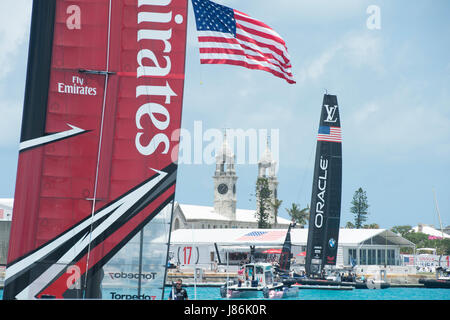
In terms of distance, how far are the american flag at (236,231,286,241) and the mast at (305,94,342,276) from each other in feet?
69.4

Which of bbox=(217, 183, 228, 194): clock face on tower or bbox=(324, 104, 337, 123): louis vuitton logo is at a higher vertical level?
bbox=(217, 183, 228, 194): clock face on tower

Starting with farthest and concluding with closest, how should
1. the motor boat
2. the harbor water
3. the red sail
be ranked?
the harbor water → the motor boat → the red sail

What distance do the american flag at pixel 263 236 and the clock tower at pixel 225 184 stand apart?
245ft

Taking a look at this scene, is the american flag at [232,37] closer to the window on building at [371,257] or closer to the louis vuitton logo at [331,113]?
the louis vuitton logo at [331,113]

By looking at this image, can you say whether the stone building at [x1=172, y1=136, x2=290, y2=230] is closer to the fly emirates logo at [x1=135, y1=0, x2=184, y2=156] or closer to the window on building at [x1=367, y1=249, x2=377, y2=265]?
the window on building at [x1=367, y1=249, x2=377, y2=265]

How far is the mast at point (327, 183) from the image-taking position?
Answer: 41875mm

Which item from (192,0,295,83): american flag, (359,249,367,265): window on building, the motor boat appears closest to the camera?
(192,0,295,83): american flag

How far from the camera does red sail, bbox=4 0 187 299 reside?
898cm

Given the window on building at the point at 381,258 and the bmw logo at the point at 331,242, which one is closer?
the bmw logo at the point at 331,242

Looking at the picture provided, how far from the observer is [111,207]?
9344 millimetres

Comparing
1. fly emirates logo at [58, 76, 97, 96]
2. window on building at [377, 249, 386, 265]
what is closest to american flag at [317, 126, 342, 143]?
window on building at [377, 249, 386, 265]

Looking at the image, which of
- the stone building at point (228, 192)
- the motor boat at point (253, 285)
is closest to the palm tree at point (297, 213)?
the stone building at point (228, 192)

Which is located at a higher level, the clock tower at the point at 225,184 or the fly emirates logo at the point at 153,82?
the clock tower at the point at 225,184

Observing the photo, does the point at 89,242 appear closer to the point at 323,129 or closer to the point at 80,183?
the point at 80,183
